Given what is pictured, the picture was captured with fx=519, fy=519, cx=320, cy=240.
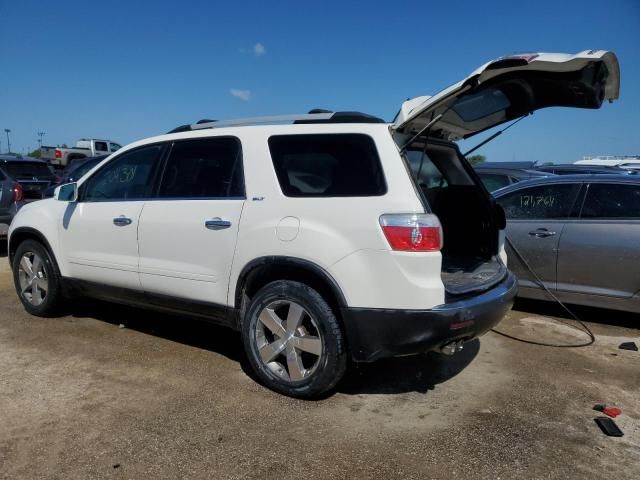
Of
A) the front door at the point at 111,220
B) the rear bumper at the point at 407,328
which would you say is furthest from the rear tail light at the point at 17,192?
the rear bumper at the point at 407,328

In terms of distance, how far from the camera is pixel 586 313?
561 centimetres

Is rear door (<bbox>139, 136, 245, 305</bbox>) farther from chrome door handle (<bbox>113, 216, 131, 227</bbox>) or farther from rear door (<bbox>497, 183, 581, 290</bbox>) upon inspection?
rear door (<bbox>497, 183, 581, 290</bbox>)

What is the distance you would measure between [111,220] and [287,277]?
1.87m

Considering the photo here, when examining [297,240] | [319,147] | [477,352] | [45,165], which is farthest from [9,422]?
[45,165]

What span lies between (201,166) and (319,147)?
1.06m

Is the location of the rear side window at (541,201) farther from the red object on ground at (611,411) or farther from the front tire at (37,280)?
the front tire at (37,280)

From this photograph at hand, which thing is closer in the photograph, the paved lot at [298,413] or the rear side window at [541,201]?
the paved lot at [298,413]

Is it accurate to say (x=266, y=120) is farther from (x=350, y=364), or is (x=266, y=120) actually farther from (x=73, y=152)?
(x=73, y=152)

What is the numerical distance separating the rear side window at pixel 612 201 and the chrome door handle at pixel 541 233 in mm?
353

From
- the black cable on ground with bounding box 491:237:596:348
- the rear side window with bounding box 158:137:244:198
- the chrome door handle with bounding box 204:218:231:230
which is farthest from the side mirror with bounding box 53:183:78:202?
the black cable on ground with bounding box 491:237:596:348

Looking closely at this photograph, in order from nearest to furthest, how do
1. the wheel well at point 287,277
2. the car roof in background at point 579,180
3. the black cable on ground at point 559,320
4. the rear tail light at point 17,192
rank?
the wheel well at point 287,277, the black cable on ground at point 559,320, the car roof in background at point 579,180, the rear tail light at point 17,192

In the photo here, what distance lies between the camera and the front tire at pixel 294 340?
326cm

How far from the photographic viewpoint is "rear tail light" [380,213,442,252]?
118 inches

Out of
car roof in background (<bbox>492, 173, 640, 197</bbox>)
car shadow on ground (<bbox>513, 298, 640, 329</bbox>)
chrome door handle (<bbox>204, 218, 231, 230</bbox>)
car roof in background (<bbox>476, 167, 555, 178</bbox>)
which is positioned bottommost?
car shadow on ground (<bbox>513, 298, 640, 329</bbox>)
